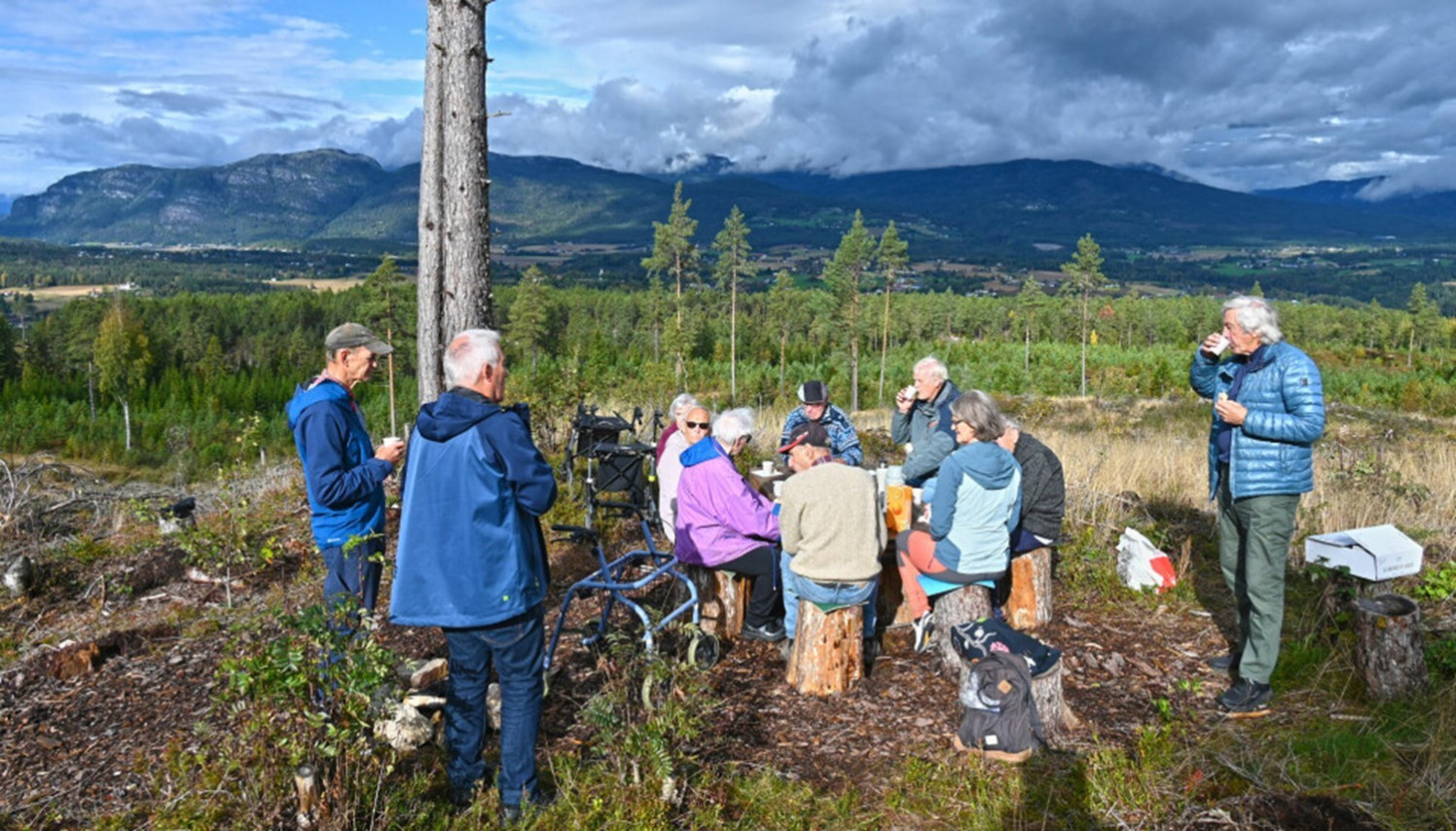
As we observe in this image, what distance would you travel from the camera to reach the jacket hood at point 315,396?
364 cm

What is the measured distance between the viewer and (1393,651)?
4055 mm

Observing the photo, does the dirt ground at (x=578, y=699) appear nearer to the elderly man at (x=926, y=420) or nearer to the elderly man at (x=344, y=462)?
the elderly man at (x=344, y=462)

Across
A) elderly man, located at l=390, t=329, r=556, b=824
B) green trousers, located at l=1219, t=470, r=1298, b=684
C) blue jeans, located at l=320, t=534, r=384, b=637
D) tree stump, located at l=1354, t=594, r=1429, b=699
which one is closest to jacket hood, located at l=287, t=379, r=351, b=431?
blue jeans, located at l=320, t=534, r=384, b=637

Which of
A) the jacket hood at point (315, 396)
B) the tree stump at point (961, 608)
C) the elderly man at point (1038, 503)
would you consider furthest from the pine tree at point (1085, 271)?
the jacket hood at point (315, 396)

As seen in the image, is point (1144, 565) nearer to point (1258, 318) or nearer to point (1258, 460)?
point (1258, 460)

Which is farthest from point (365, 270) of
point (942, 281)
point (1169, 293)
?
point (1169, 293)

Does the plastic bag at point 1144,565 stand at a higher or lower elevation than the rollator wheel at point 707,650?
higher

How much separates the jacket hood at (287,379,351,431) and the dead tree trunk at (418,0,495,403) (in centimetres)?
223

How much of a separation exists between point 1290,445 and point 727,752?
9.20ft

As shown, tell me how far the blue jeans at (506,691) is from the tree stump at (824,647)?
164 cm

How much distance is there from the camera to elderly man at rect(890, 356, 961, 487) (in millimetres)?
5652

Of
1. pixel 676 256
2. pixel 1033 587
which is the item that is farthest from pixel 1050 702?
pixel 676 256

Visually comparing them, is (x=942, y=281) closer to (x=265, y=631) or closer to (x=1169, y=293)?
(x=1169, y=293)

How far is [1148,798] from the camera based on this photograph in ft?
10.5
